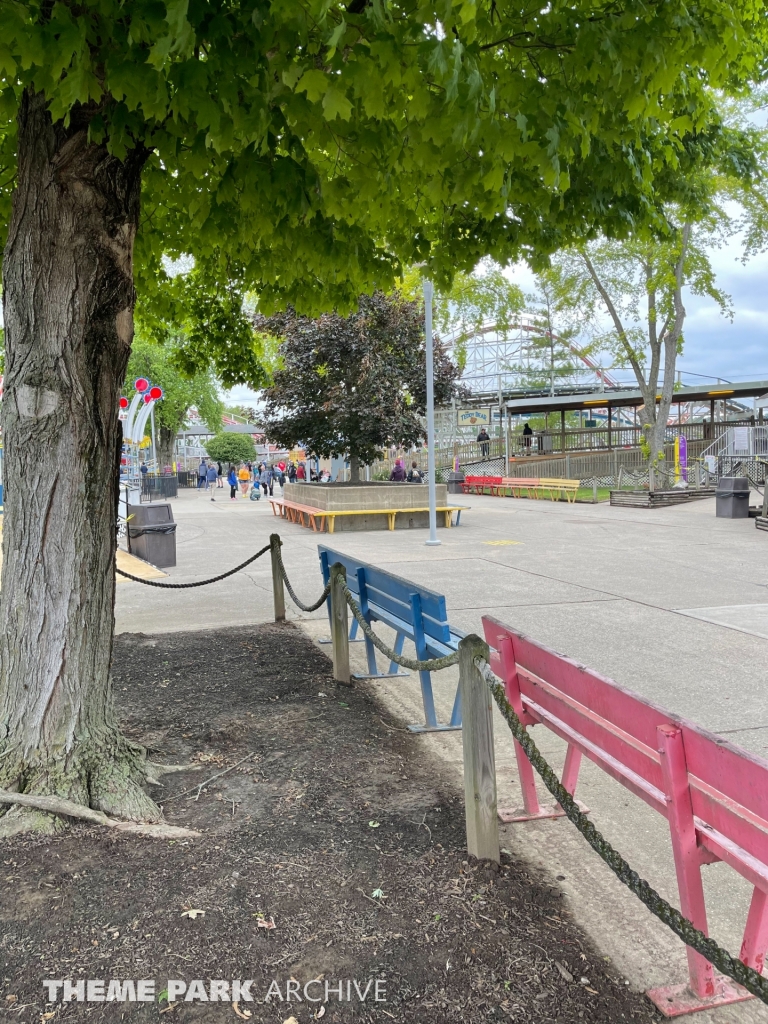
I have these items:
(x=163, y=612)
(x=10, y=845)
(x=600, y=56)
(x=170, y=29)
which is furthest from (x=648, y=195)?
(x=163, y=612)

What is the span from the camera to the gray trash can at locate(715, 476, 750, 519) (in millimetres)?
19188

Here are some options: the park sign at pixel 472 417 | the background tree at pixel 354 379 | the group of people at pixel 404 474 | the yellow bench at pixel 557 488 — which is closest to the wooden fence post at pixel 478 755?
the background tree at pixel 354 379

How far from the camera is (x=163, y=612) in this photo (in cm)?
891

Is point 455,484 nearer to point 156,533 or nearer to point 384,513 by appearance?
point 384,513

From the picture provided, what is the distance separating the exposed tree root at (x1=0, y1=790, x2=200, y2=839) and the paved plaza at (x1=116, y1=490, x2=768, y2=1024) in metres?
1.46

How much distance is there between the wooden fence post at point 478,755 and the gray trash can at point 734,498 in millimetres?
17926

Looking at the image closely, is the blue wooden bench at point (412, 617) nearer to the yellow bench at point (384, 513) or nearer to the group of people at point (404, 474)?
the yellow bench at point (384, 513)

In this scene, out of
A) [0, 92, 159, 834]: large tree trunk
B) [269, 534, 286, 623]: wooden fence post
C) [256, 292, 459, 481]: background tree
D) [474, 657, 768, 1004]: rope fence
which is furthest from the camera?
[256, 292, 459, 481]: background tree

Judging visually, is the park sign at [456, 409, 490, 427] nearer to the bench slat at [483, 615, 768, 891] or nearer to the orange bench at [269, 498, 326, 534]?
the orange bench at [269, 498, 326, 534]

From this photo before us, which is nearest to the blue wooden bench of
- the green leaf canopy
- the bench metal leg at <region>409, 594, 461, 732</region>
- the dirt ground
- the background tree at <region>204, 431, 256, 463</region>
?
the bench metal leg at <region>409, 594, 461, 732</region>

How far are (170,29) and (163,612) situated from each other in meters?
7.11

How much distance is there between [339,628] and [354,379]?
15.1 meters

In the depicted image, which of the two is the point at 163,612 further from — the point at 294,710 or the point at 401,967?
the point at 401,967

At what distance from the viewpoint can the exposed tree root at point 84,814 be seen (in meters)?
3.47
